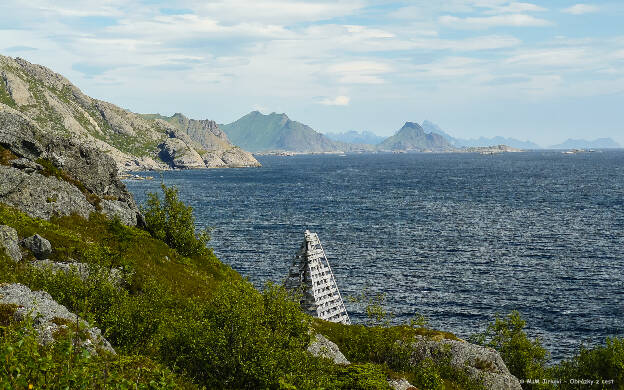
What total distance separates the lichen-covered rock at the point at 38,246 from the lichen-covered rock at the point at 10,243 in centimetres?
153

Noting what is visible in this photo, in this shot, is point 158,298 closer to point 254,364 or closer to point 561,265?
point 254,364

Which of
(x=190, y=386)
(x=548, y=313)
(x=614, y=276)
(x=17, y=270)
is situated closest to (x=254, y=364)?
(x=190, y=386)

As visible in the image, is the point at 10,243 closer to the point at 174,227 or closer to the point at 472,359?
the point at 174,227

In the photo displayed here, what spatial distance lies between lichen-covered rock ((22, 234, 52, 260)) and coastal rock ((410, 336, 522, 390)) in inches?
1196

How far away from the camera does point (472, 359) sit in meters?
40.3

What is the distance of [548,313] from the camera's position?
73.2 metres

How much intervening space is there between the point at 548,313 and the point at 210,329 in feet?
210

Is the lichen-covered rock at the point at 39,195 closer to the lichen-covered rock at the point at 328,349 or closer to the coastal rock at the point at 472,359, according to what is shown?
the lichen-covered rock at the point at 328,349

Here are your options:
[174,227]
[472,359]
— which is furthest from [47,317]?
[174,227]

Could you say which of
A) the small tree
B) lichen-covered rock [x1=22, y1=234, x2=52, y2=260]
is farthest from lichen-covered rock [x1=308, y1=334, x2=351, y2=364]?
the small tree

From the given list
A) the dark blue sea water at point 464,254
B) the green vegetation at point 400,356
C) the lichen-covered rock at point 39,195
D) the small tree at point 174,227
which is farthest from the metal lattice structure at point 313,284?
the lichen-covered rock at point 39,195

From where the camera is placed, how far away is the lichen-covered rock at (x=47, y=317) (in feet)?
69.2

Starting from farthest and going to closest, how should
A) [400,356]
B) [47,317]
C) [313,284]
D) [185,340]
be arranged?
[313,284] < [400,356] < [185,340] < [47,317]

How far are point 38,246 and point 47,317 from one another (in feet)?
57.9
